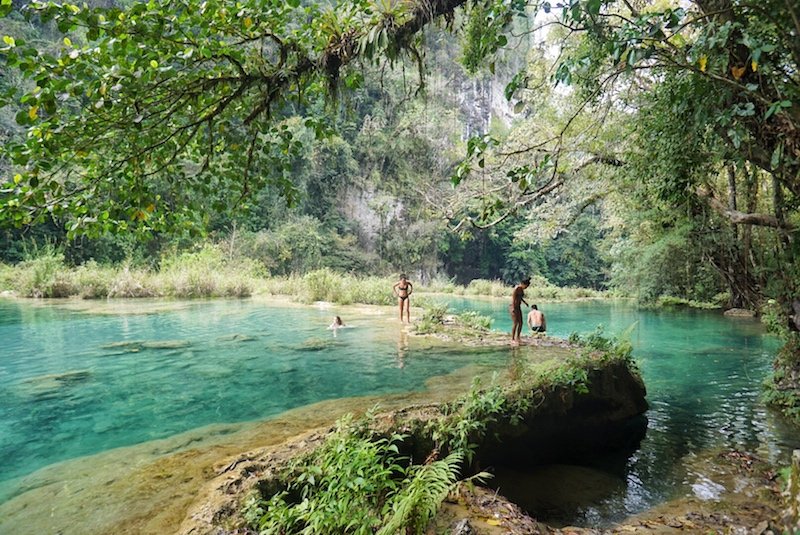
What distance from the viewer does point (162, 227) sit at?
3.99 meters

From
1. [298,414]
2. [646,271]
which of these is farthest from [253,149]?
[646,271]

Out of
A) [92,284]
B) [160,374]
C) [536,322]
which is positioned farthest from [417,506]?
[92,284]

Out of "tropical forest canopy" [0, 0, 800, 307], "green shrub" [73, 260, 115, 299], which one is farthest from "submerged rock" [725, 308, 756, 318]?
"green shrub" [73, 260, 115, 299]

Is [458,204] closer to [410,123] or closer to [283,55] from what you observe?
[283,55]

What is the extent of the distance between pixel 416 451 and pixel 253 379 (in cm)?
456

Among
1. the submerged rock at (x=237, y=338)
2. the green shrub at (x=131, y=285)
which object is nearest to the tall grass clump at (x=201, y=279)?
the green shrub at (x=131, y=285)

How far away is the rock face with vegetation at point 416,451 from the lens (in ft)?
9.79

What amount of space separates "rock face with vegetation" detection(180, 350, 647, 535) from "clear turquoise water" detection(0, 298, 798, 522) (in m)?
0.69

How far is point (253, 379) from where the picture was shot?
8.25 m

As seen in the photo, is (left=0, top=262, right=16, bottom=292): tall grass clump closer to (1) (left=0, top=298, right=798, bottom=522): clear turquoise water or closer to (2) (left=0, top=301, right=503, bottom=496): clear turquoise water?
(1) (left=0, top=298, right=798, bottom=522): clear turquoise water

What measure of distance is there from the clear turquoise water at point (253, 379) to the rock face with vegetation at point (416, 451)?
69 cm

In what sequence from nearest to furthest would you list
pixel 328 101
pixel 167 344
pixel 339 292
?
pixel 328 101
pixel 167 344
pixel 339 292

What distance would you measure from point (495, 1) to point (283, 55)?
1.77 m

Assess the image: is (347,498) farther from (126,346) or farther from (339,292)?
(339,292)
